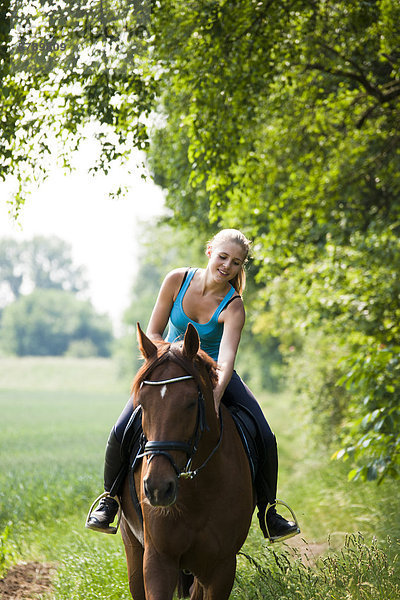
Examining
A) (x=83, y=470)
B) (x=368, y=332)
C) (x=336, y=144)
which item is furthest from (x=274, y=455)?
(x=83, y=470)

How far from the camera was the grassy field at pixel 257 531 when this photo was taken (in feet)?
16.9

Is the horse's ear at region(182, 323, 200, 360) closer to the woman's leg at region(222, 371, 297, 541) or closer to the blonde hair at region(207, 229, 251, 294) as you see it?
the blonde hair at region(207, 229, 251, 294)

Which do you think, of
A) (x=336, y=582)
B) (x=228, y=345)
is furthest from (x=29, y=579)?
(x=228, y=345)

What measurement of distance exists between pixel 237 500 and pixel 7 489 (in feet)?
29.8

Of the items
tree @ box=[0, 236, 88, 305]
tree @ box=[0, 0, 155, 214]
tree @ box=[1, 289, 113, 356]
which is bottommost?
tree @ box=[1, 289, 113, 356]

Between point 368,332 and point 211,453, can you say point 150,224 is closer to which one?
point 368,332

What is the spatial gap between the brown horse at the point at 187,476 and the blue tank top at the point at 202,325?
0.55 m

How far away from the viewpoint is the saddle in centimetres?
464

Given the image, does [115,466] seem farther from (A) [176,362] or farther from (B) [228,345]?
(A) [176,362]

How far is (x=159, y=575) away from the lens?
3.99 metres

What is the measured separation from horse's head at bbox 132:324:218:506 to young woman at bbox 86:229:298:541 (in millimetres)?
576

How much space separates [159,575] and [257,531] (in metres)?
4.35

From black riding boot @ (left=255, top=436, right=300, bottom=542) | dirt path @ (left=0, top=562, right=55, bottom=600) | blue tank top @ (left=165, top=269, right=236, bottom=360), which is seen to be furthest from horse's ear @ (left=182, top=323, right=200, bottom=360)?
dirt path @ (left=0, top=562, right=55, bottom=600)

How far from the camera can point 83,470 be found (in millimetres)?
15273
